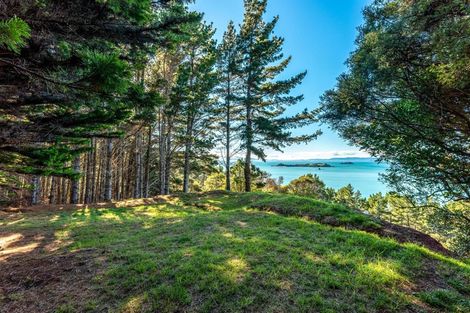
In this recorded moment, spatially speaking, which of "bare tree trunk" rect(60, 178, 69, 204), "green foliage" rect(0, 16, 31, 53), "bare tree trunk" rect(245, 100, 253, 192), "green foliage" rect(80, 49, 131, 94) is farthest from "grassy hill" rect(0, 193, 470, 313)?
"bare tree trunk" rect(60, 178, 69, 204)

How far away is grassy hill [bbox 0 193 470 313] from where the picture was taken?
2.77 meters

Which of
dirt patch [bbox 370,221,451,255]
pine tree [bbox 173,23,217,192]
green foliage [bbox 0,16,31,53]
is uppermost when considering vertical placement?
pine tree [bbox 173,23,217,192]

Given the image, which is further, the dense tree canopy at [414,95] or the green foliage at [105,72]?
the dense tree canopy at [414,95]

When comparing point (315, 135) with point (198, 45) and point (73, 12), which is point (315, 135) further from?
point (73, 12)

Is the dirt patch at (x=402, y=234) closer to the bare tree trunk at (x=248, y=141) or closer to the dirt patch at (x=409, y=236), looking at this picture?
the dirt patch at (x=409, y=236)

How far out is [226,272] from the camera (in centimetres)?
329

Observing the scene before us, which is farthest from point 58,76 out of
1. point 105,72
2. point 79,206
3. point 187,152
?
point 187,152

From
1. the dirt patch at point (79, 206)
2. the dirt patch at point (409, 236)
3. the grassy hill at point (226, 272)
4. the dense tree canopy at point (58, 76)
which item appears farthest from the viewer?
the dirt patch at point (79, 206)

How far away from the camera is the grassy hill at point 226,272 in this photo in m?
2.77

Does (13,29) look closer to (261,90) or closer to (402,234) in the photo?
(402,234)

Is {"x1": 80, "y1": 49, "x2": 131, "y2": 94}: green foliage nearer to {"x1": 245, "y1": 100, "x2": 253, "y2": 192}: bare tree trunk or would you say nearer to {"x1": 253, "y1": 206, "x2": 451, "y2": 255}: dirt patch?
{"x1": 253, "y1": 206, "x2": 451, "y2": 255}: dirt patch

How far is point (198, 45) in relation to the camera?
14.3 m

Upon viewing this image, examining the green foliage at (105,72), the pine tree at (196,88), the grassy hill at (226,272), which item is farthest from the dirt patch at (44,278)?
the pine tree at (196,88)

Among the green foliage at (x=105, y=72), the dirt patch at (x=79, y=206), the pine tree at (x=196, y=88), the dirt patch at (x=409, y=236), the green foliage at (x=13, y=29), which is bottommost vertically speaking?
the dirt patch at (x=409, y=236)
